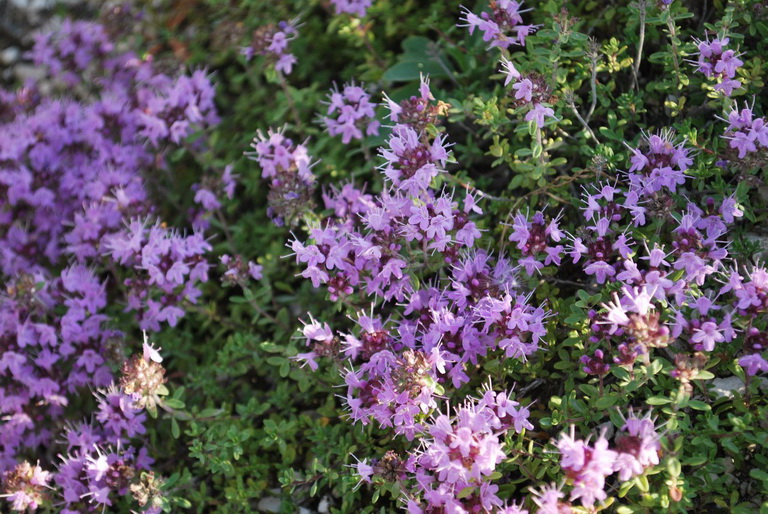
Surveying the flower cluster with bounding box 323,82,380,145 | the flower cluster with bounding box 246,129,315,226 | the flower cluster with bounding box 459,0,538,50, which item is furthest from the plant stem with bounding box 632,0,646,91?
the flower cluster with bounding box 246,129,315,226

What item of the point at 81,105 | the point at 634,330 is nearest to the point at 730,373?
the point at 634,330

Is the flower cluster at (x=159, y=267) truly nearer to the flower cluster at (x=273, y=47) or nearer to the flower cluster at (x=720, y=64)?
the flower cluster at (x=273, y=47)

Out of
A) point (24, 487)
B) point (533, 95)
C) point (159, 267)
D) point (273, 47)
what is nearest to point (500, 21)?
point (533, 95)

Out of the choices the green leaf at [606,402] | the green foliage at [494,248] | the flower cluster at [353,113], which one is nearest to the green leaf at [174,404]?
the green foliage at [494,248]

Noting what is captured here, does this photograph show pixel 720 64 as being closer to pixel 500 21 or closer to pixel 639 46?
pixel 639 46

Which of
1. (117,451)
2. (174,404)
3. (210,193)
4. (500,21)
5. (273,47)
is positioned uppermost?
(500,21)

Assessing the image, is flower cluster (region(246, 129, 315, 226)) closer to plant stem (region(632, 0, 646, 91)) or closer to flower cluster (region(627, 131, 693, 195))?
flower cluster (region(627, 131, 693, 195))
